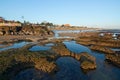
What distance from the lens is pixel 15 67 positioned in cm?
3203

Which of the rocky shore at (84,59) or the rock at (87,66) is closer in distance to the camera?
the rock at (87,66)

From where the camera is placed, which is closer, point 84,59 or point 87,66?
point 87,66

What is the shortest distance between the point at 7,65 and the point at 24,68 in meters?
3.23

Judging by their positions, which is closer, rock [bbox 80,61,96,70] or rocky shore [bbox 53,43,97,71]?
rock [bbox 80,61,96,70]

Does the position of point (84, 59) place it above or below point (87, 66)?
above

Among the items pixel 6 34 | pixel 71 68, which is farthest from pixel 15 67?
pixel 6 34

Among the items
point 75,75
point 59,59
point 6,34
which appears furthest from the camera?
point 6,34

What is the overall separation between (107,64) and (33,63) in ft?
55.3

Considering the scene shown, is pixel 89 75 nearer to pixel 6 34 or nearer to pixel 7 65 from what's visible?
pixel 7 65

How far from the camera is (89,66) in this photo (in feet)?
114

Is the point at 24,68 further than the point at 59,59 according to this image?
No

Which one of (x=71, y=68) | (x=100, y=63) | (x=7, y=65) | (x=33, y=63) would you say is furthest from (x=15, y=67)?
(x=100, y=63)

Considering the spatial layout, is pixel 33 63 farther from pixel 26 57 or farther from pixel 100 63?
pixel 100 63

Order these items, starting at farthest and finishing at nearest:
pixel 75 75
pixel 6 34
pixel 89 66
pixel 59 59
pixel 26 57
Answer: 1. pixel 6 34
2. pixel 59 59
3. pixel 26 57
4. pixel 89 66
5. pixel 75 75
